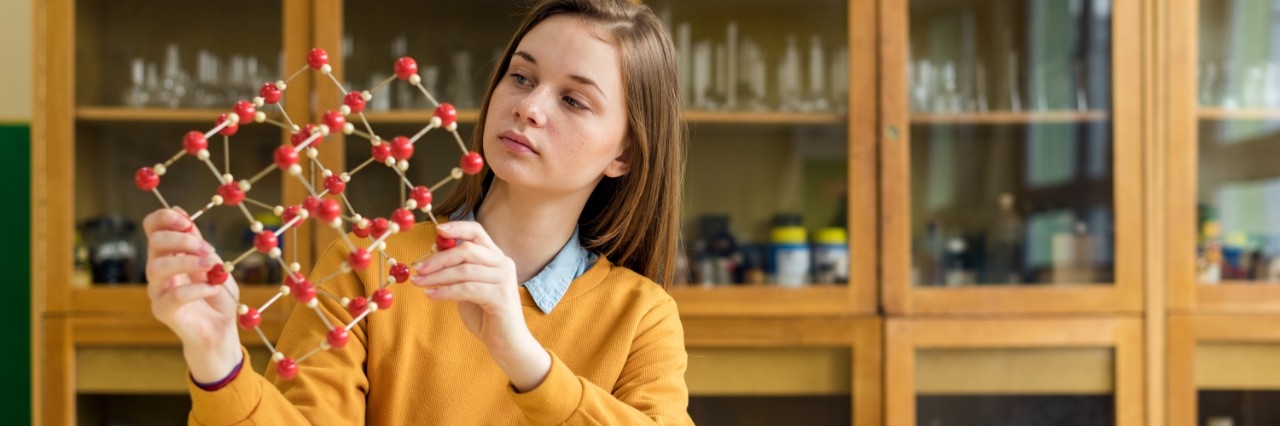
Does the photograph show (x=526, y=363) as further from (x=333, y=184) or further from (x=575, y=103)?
(x=575, y=103)

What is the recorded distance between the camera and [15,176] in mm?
2703

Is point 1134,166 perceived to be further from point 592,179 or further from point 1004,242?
point 592,179

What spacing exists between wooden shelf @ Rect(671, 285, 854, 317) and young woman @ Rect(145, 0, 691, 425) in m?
0.97

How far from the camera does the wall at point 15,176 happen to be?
269 cm

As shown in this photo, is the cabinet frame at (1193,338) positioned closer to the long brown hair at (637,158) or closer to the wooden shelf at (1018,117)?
the wooden shelf at (1018,117)

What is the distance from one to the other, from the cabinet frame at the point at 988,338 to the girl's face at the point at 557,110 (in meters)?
1.29

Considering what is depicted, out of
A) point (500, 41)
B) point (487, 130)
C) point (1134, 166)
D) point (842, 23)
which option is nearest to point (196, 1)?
point (500, 41)

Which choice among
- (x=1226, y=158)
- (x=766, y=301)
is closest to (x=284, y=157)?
(x=766, y=301)

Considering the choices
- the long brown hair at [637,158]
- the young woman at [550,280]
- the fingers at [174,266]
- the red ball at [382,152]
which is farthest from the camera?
the long brown hair at [637,158]

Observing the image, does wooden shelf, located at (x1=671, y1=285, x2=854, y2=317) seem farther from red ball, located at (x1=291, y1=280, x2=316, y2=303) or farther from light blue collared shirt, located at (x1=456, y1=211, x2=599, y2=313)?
red ball, located at (x1=291, y1=280, x2=316, y2=303)

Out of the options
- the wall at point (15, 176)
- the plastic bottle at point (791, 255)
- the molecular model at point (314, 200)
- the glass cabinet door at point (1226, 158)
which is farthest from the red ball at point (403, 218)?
the wall at point (15, 176)

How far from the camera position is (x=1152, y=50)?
2.44 metres

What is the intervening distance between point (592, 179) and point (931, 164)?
1.38 meters

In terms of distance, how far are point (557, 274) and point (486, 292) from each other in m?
0.35
